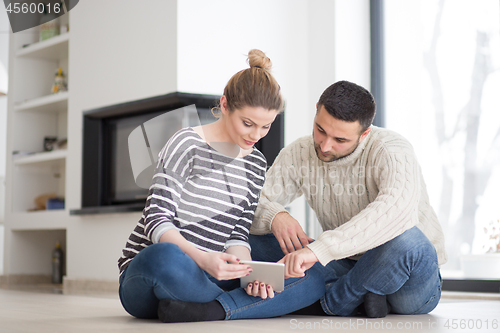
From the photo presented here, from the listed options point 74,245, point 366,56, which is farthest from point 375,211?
point 74,245

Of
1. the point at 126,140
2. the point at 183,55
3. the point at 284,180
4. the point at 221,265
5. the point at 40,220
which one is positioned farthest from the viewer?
the point at 40,220

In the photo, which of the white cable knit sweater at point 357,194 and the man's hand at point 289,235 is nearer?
the white cable knit sweater at point 357,194

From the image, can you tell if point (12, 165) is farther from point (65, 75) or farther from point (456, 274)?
point (456, 274)

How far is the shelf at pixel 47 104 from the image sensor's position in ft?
12.5

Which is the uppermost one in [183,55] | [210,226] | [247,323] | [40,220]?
[183,55]

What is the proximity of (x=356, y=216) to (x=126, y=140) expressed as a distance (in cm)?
220

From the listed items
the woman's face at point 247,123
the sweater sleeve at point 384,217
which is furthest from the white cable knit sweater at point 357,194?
the woman's face at point 247,123

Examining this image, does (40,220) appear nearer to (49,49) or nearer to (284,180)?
(49,49)

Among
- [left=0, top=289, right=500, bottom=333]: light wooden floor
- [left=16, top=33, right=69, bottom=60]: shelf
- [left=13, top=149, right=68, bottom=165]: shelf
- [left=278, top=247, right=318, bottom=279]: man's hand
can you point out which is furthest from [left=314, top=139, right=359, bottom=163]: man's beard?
[left=16, top=33, right=69, bottom=60]: shelf

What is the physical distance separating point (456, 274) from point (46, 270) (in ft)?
9.03

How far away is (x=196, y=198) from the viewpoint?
1460 mm

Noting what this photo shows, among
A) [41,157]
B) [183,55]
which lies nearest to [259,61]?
[183,55]

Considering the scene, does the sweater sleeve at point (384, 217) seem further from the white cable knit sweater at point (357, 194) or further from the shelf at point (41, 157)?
the shelf at point (41, 157)

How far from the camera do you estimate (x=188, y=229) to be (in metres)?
1.45
